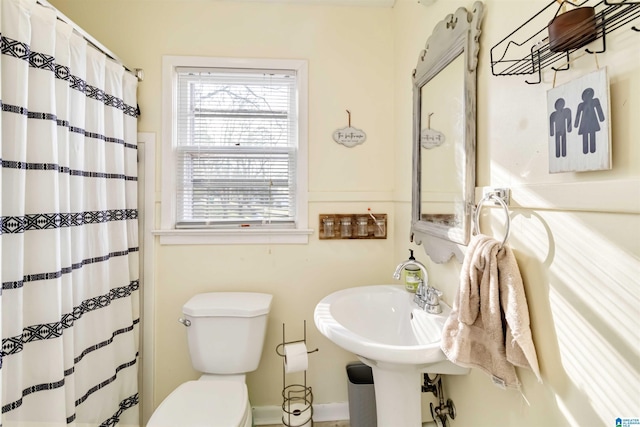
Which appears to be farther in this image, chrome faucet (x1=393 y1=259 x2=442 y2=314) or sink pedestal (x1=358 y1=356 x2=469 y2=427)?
chrome faucet (x1=393 y1=259 x2=442 y2=314)

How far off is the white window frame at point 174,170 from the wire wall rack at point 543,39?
1.14m

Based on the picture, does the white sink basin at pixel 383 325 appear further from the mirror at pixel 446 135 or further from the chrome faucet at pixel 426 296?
the mirror at pixel 446 135

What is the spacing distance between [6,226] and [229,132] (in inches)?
44.4

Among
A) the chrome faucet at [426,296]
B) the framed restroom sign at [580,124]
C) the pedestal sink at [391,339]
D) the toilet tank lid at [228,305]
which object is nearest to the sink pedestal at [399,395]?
the pedestal sink at [391,339]

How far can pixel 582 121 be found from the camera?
645 millimetres

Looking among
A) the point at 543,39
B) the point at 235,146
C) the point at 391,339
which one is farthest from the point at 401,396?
the point at 235,146

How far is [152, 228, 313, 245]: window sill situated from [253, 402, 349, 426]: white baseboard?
3.19ft

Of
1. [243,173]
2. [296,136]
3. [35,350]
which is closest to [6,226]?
[35,350]

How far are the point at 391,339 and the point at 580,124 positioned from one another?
1082 millimetres

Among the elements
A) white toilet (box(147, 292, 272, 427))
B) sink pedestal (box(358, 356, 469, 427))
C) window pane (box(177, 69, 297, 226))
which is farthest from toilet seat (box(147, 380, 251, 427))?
window pane (box(177, 69, 297, 226))

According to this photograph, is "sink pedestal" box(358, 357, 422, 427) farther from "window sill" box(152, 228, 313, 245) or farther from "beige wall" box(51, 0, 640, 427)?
"window sill" box(152, 228, 313, 245)

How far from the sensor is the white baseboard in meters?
1.87

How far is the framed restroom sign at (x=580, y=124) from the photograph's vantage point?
0.60 metres

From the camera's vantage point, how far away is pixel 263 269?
1894mm
